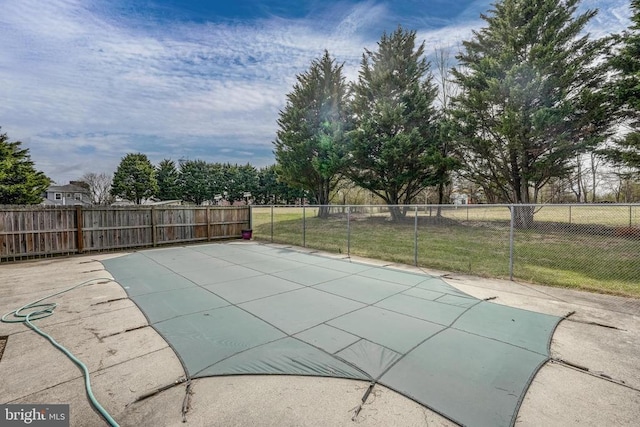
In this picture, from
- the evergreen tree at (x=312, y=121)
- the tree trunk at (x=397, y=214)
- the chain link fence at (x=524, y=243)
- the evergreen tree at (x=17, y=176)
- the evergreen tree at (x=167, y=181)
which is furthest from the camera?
the evergreen tree at (x=167, y=181)

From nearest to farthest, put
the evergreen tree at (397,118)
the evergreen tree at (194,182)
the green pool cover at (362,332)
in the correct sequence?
1. the green pool cover at (362,332)
2. the evergreen tree at (397,118)
3. the evergreen tree at (194,182)

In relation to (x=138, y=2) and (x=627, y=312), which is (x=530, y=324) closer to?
(x=627, y=312)

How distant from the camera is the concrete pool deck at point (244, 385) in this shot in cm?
196

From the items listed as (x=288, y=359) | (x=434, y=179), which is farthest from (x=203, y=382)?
(x=434, y=179)

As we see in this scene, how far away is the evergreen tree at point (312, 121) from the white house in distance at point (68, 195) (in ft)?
122

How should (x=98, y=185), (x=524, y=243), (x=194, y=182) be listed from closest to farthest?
(x=524, y=243), (x=194, y=182), (x=98, y=185)

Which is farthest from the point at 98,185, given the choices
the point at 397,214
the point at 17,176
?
the point at 397,214

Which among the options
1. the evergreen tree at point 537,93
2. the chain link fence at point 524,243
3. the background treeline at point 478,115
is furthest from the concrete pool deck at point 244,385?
the background treeline at point 478,115

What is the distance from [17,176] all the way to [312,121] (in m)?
19.5

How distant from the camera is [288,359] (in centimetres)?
270

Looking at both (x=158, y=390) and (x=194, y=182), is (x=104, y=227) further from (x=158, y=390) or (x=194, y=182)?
(x=194, y=182)

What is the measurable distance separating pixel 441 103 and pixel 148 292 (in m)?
17.4

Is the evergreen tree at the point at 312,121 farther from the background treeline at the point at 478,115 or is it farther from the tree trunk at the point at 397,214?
the tree trunk at the point at 397,214

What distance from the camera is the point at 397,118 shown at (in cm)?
1395
